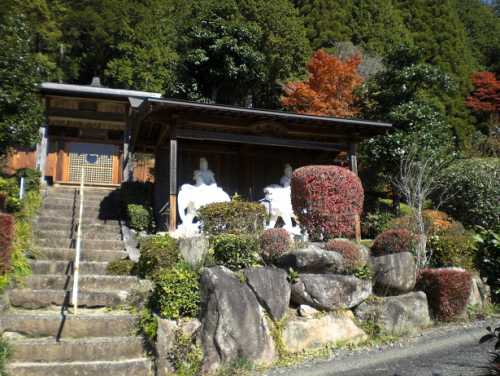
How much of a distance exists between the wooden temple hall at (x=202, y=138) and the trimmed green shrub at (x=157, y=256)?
8.45 ft

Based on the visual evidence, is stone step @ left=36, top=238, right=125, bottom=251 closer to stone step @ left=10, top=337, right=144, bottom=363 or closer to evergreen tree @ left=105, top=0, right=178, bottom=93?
stone step @ left=10, top=337, right=144, bottom=363

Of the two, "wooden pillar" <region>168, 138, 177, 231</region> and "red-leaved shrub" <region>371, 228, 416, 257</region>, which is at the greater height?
"wooden pillar" <region>168, 138, 177, 231</region>

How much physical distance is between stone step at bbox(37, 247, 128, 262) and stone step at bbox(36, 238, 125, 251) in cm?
42

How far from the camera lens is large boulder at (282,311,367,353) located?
7445mm

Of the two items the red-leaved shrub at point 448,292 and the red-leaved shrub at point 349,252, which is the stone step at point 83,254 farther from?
the red-leaved shrub at point 448,292

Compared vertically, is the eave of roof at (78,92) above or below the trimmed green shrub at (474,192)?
above

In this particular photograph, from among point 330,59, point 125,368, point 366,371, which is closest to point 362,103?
point 330,59

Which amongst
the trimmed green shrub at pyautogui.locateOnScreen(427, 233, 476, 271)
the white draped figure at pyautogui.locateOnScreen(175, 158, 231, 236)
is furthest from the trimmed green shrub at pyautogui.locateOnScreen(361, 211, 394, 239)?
the white draped figure at pyautogui.locateOnScreen(175, 158, 231, 236)

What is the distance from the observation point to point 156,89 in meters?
27.7

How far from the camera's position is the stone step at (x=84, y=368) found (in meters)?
6.01

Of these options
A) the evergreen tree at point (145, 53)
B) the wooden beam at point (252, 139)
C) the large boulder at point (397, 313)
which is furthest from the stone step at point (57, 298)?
the evergreen tree at point (145, 53)

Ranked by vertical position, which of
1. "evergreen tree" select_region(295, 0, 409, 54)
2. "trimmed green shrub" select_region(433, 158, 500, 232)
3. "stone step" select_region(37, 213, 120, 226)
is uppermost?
"evergreen tree" select_region(295, 0, 409, 54)

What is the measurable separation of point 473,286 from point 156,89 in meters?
21.8

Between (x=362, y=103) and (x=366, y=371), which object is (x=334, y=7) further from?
(x=366, y=371)
